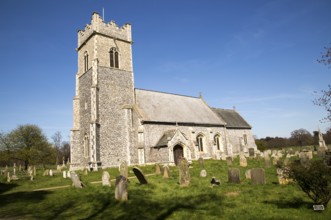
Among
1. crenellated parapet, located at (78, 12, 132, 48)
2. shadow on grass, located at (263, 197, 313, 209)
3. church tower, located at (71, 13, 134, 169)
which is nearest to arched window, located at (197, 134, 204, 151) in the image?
church tower, located at (71, 13, 134, 169)

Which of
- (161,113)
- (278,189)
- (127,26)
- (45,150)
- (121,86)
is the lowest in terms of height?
(278,189)

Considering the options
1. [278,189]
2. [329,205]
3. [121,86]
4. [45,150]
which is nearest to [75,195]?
[278,189]

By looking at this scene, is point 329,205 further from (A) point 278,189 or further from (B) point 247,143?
(B) point 247,143

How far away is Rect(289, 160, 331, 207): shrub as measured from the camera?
20.4ft

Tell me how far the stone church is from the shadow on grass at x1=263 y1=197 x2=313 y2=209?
14.9 meters

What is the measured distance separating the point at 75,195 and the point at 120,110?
13.9 metres

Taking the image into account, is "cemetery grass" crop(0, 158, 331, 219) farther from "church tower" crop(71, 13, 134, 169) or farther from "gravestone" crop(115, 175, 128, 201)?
"church tower" crop(71, 13, 134, 169)

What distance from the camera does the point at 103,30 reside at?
975 inches

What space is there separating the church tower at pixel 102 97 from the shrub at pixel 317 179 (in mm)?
17344

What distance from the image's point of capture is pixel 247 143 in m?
36.1

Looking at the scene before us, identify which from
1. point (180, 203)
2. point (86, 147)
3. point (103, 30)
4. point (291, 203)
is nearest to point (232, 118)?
point (86, 147)

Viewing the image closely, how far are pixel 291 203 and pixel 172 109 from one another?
69.5 feet

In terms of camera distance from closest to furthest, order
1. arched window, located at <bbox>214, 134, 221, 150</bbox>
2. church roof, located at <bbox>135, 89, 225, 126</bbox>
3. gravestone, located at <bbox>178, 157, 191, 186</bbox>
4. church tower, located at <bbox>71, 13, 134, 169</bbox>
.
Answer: gravestone, located at <bbox>178, 157, 191, 186</bbox> < church tower, located at <bbox>71, 13, 134, 169</bbox> < church roof, located at <bbox>135, 89, 225, 126</bbox> < arched window, located at <bbox>214, 134, 221, 150</bbox>

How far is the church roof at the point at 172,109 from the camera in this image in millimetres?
25375
